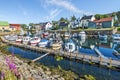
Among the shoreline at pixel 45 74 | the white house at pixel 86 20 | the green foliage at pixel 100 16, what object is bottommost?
the shoreline at pixel 45 74

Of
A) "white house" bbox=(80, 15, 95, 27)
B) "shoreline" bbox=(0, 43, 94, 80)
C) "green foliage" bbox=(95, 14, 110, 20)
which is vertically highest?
"green foliage" bbox=(95, 14, 110, 20)

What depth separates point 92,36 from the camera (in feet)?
297

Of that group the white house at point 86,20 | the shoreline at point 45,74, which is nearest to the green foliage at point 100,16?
the white house at point 86,20

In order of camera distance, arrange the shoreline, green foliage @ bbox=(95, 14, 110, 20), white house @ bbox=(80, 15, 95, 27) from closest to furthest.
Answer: the shoreline, white house @ bbox=(80, 15, 95, 27), green foliage @ bbox=(95, 14, 110, 20)

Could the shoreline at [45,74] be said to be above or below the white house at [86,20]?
below

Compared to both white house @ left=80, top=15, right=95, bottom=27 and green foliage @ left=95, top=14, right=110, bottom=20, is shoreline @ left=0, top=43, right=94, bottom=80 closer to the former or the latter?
white house @ left=80, top=15, right=95, bottom=27

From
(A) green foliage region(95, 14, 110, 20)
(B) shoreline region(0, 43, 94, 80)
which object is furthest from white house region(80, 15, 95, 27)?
(B) shoreline region(0, 43, 94, 80)

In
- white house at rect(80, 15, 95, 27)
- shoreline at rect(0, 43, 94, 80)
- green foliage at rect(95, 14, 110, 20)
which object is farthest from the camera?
green foliage at rect(95, 14, 110, 20)

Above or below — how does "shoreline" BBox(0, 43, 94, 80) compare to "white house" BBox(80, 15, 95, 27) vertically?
below

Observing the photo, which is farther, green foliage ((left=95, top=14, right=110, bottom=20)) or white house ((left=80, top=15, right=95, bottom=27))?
green foliage ((left=95, top=14, right=110, bottom=20))

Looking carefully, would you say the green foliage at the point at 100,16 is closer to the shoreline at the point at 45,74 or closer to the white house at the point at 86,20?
the white house at the point at 86,20

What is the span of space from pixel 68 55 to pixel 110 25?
78582 millimetres

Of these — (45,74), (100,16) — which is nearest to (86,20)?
(100,16)

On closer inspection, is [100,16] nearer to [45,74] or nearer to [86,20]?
[86,20]
